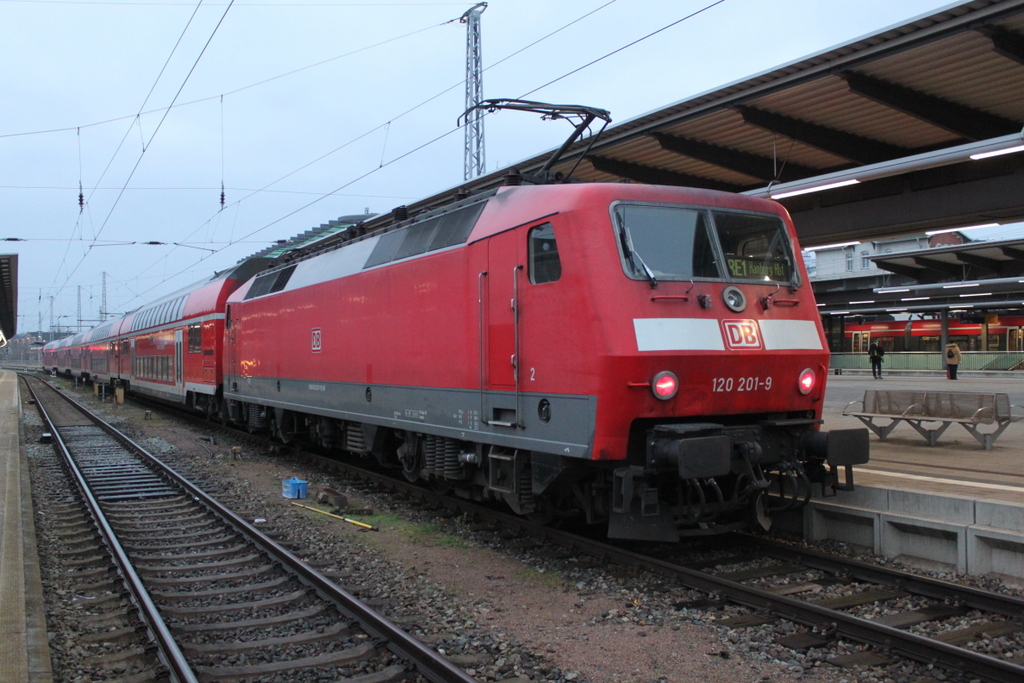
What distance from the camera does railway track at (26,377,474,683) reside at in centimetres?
496

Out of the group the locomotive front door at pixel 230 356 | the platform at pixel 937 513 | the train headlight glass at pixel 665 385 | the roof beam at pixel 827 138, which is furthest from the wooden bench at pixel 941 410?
the locomotive front door at pixel 230 356

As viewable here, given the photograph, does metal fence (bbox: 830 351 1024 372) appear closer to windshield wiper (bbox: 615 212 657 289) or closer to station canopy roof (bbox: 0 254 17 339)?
windshield wiper (bbox: 615 212 657 289)

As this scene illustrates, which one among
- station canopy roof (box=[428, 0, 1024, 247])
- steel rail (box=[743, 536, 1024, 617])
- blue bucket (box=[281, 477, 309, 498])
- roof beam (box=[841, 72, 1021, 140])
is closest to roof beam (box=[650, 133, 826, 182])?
station canopy roof (box=[428, 0, 1024, 247])

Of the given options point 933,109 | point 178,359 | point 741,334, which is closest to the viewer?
point 741,334

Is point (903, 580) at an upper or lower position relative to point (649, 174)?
lower

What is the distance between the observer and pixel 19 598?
546cm

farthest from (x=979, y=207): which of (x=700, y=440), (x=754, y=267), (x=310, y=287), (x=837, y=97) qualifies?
(x=310, y=287)

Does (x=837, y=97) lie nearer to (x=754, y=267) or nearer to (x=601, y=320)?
(x=754, y=267)

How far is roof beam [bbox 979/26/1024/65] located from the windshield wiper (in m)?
3.82

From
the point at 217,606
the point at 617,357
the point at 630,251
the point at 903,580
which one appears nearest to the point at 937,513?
the point at 903,580

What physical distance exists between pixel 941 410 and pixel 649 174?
538 cm

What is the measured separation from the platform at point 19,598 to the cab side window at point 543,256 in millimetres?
A: 4385

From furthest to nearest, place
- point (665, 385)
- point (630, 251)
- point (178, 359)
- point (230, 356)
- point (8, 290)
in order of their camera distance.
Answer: point (8, 290) < point (178, 359) < point (230, 356) < point (630, 251) < point (665, 385)

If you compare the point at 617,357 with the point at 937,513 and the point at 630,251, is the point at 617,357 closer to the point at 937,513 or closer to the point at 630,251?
the point at 630,251
